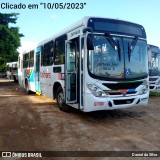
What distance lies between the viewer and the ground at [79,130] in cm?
589

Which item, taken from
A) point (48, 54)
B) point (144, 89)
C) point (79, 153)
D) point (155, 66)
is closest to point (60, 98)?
point (48, 54)

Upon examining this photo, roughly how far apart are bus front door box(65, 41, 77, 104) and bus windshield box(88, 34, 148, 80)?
1127mm

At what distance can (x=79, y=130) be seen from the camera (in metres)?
7.25

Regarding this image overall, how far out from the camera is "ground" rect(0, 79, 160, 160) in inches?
232

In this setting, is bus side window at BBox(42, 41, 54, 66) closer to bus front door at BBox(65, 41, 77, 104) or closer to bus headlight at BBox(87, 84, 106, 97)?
bus front door at BBox(65, 41, 77, 104)

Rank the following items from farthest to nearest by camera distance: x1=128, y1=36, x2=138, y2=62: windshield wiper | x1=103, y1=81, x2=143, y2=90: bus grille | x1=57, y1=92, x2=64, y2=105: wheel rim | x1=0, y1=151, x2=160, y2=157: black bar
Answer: x1=57, y1=92, x2=64, y2=105: wheel rim → x1=128, y1=36, x2=138, y2=62: windshield wiper → x1=103, y1=81, x2=143, y2=90: bus grille → x1=0, y1=151, x2=160, y2=157: black bar

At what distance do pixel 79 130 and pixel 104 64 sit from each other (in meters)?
2.08

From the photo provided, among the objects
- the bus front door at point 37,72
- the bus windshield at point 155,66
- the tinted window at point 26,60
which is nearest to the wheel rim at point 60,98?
the bus front door at point 37,72

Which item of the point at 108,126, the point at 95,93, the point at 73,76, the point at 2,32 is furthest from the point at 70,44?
the point at 2,32

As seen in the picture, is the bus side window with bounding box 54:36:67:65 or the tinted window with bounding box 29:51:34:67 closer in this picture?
the bus side window with bounding box 54:36:67:65

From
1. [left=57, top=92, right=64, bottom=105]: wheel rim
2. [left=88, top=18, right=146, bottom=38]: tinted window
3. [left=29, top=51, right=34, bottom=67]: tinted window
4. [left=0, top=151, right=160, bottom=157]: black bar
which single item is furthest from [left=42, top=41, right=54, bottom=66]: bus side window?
[left=0, top=151, right=160, bottom=157]: black bar

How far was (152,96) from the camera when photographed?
15.4 m

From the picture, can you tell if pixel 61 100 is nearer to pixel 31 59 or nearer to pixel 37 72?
pixel 37 72

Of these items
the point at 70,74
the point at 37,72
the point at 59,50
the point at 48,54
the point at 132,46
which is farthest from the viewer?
the point at 37,72
